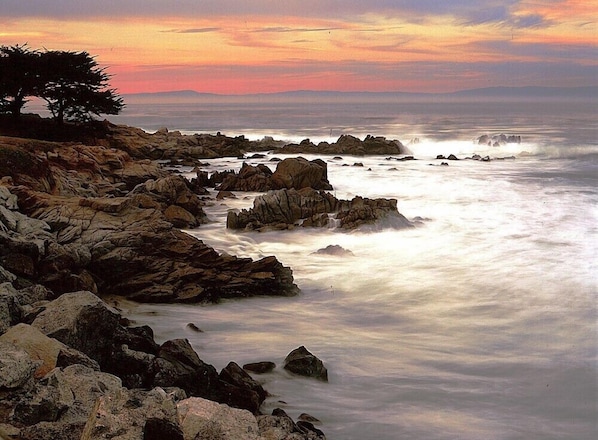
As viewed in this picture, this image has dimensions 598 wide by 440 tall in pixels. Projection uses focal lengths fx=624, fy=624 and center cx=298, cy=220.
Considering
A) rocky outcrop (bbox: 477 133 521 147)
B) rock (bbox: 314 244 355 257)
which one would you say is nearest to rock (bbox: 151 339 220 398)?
rock (bbox: 314 244 355 257)

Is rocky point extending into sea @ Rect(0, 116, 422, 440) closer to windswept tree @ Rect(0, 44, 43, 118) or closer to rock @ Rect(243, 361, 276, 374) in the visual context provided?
rock @ Rect(243, 361, 276, 374)

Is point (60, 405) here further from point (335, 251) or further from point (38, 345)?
point (335, 251)

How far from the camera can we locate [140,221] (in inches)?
370

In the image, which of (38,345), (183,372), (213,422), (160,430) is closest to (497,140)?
(183,372)

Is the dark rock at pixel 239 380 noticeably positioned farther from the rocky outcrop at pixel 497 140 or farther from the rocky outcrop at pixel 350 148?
the rocky outcrop at pixel 497 140

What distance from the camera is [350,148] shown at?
112 ft

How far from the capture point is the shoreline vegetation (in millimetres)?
3441

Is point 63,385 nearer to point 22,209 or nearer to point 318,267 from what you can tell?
point 22,209

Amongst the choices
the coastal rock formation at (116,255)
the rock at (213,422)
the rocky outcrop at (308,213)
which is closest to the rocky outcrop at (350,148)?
the rocky outcrop at (308,213)

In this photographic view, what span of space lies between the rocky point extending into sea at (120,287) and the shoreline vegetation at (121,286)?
14 millimetres

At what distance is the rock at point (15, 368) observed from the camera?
3634 millimetres

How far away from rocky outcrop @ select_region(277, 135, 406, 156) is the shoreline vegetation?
1403cm

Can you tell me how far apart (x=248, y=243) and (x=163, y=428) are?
369 inches

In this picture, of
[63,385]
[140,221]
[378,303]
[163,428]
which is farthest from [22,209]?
[163,428]
